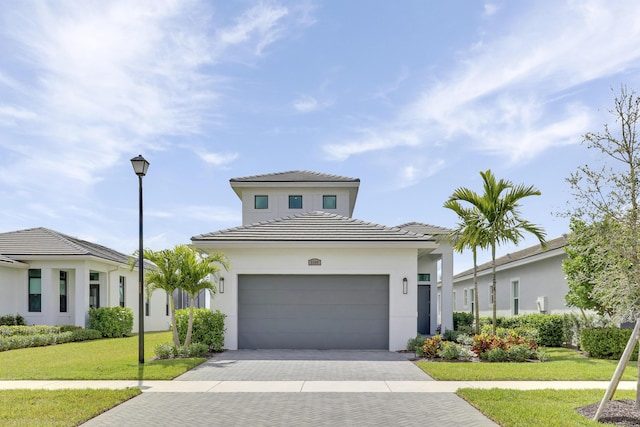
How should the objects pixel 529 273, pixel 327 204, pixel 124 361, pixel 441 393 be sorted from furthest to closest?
1. pixel 327 204
2. pixel 529 273
3. pixel 124 361
4. pixel 441 393

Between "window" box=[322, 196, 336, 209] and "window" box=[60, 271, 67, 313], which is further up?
"window" box=[322, 196, 336, 209]

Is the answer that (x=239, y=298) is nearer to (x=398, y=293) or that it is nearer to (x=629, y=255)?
(x=398, y=293)

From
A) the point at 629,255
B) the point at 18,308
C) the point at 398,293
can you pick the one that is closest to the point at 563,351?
the point at 398,293

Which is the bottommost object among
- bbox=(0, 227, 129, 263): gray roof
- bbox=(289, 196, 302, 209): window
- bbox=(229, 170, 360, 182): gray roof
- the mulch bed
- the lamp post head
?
the mulch bed

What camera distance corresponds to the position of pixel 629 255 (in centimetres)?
768

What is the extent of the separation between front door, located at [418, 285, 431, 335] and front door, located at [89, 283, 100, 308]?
15.4 m

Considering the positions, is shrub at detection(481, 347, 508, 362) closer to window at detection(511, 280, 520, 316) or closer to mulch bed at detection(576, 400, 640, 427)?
mulch bed at detection(576, 400, 640, 427)

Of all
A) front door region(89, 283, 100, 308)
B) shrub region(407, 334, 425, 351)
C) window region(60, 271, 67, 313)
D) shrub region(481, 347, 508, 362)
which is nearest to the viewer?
shrub region(481, 347, 508, 362)

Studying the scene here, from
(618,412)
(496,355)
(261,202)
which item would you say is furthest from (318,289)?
(261,202)

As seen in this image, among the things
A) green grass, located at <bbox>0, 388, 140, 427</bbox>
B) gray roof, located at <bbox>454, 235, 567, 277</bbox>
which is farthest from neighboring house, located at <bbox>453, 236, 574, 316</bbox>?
green grass, located at <bbox>0, 388, 140, 427</bbox>

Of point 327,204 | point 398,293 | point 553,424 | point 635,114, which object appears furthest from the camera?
point 327,204

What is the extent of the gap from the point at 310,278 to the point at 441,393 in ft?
23.9

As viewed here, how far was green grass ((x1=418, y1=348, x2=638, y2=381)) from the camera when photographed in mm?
10953

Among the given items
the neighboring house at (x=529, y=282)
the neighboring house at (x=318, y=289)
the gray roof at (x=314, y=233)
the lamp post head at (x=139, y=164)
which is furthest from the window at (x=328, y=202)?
the lamp post head at (x=139, y=164)
